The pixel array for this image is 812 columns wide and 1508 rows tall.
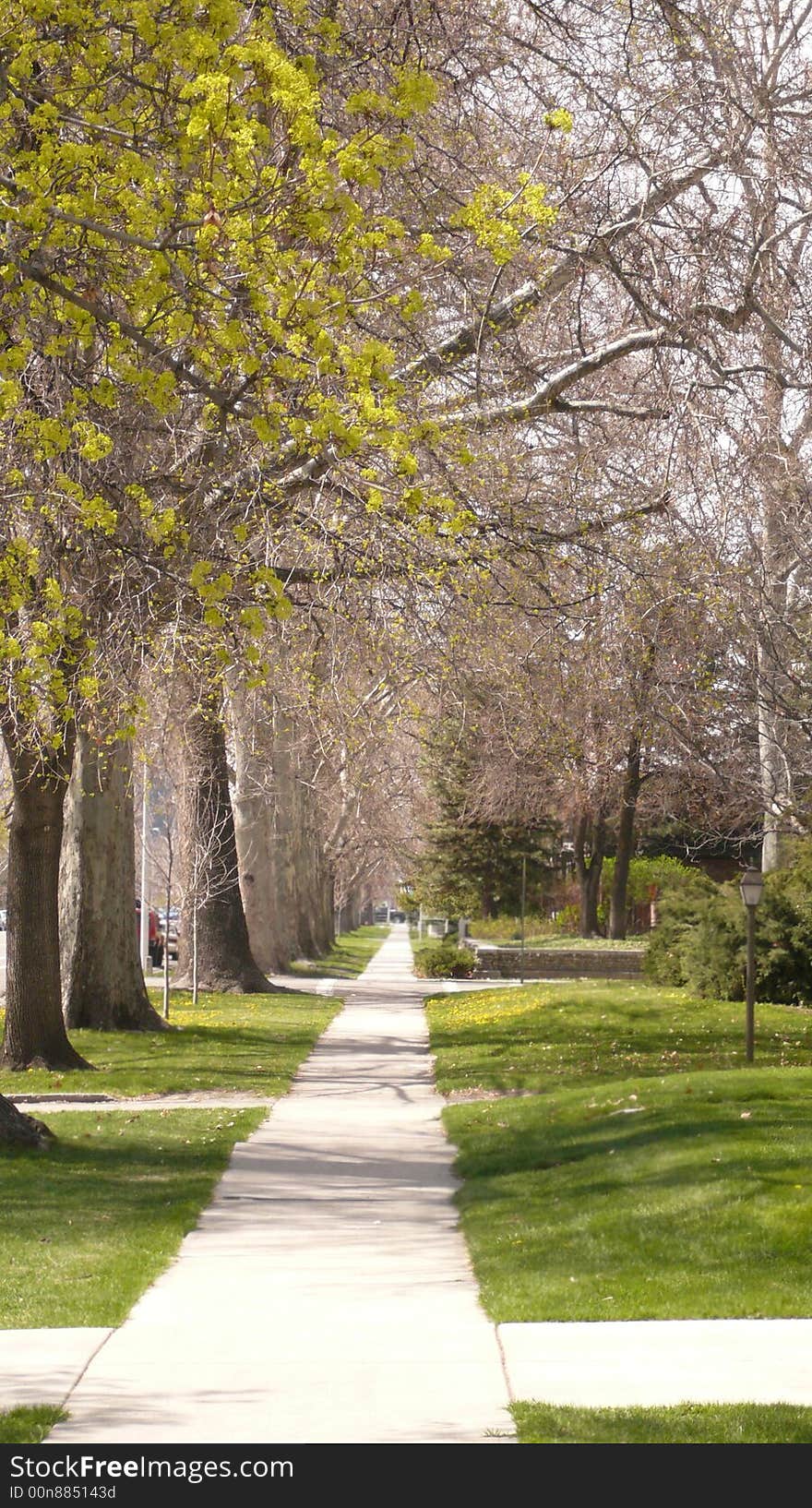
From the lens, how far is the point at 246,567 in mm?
10867

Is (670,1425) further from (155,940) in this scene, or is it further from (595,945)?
(155,940)

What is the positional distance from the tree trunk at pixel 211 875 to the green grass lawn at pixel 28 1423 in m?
16.9

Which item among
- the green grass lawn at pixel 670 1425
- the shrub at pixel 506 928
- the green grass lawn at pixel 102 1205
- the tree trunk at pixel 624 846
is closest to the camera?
the green grass lawn at pixel 670 1425

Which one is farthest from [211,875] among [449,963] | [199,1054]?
[449,963]

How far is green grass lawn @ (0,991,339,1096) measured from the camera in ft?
58.7

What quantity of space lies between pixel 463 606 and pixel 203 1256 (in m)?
5.52

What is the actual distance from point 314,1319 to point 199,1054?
12.9 metres

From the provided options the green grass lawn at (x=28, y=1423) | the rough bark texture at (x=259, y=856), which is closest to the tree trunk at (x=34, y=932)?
the green grass lawn at (x=28, y=1423)

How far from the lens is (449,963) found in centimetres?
4106

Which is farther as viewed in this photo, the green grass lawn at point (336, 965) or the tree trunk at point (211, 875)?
the green grass lawn at point (336, 965)

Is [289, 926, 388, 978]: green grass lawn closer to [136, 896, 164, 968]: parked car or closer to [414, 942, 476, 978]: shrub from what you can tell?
[414, 942, 476, 978]: shrub

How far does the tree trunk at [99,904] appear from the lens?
22.1 m

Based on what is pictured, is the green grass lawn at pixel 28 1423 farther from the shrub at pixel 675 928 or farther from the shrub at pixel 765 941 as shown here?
the shrub at pixel 675 928
